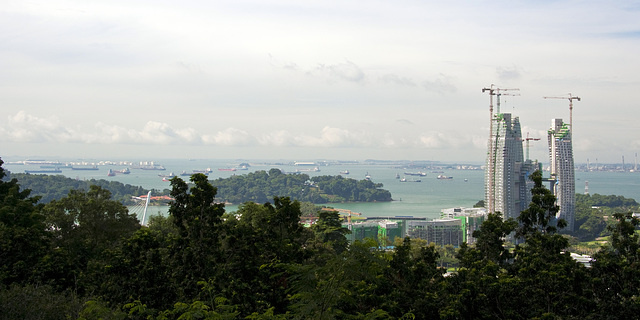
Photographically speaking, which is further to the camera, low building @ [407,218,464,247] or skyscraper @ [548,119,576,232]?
skyscraper @ [548,119,576,232]

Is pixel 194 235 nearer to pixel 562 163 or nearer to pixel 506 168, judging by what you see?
pixel 506 168

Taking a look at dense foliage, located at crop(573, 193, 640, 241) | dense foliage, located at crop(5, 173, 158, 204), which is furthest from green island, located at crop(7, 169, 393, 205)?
dense foliage, located at crop(573, 193, 640, 241)

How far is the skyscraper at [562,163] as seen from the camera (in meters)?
52.1

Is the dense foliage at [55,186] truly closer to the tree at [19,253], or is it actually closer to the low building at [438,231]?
the low building at [438,231]

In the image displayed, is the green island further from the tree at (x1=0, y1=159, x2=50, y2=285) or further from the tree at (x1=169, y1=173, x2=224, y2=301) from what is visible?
the tree at (x1=169, y1=173, x2=224, y2=301)

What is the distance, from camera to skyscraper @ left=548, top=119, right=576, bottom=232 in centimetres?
5206

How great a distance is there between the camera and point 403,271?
8.09m

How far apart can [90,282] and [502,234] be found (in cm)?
606

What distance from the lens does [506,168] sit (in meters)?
49.2

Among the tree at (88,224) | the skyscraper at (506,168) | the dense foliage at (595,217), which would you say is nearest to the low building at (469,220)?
the skyscraper at (506,168)

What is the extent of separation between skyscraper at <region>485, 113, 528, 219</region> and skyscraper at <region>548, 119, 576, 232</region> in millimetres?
4778

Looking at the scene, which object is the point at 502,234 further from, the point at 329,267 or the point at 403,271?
the point at 329,267

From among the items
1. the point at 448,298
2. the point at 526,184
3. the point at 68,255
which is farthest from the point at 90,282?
the point at 526,184

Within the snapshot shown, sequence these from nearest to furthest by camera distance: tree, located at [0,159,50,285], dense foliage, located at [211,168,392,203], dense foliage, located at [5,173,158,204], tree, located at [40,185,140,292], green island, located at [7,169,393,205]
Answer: tree, located at [0,159,50,285] → tree, located at [40,185,140,292] → dense foliage, located at [5,173,158,204] → green island, located at [7,169,393,205] → dense foliage, located at [211,168,392,203]
